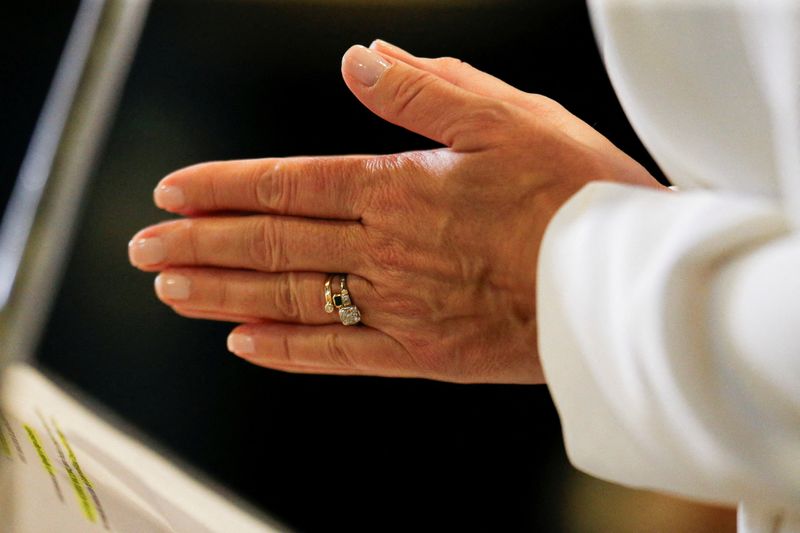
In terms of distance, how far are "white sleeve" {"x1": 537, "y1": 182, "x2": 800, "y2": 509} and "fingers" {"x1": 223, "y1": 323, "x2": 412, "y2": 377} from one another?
0.19 metres

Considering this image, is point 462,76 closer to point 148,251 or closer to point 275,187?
point 275,187

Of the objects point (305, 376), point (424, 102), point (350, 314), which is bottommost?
point (305, 376)

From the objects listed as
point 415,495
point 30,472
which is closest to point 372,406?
point 415,495

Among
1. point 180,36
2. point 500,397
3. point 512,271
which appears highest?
point 180,36

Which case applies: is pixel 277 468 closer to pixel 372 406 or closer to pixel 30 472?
pixel 372 406

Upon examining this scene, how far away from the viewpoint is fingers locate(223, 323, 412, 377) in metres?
0.60

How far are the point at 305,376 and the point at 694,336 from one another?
0.52 m

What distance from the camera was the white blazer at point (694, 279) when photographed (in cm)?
37

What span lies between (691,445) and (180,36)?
712 mm

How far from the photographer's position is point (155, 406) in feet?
2.65

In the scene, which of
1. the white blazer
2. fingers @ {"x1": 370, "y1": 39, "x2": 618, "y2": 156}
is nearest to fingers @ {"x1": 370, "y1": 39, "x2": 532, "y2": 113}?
fingers @ {"x1": 370, "y1": 39, "x2": 618, "y2": 156}

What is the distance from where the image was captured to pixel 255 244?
1.97ft

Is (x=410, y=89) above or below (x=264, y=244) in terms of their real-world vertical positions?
above

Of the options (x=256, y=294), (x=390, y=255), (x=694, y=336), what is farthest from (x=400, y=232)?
(x=694, y=336)
